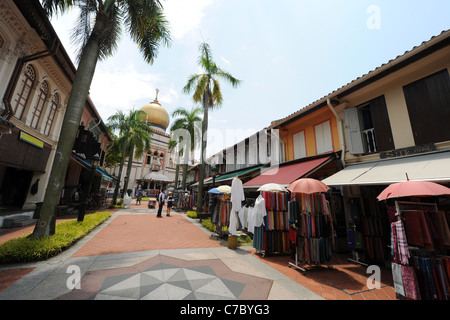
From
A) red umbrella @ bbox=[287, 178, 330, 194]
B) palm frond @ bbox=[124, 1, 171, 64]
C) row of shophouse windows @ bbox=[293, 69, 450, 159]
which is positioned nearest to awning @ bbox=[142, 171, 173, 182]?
palm frond @ bbox=[124, 1, 171, 64]

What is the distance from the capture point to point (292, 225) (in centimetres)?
511

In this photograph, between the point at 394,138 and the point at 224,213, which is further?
the point at 224,213

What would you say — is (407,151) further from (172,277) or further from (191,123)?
(191,123)

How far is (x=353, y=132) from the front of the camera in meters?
6.85

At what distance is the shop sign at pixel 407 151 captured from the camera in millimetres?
4961

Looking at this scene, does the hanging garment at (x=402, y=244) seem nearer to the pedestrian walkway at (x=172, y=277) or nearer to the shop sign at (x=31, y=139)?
the pedestrian walkway at (x=172, y=277)

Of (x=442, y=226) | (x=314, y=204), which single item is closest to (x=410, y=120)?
(x=442, y=226)

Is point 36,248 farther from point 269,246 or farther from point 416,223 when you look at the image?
point 416,223

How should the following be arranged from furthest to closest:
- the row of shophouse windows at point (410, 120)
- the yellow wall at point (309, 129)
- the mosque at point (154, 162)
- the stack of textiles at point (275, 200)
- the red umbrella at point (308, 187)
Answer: the mosque at point (154, 162) → the yellow wall at point (309, 129) → the stack of textiles at point (275, 200) → the row of shophouse windows at point (410, 120) → the red umbrella at point (308, 187)

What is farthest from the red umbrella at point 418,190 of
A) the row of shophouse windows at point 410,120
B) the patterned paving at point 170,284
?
the patterned paving at point 170,284

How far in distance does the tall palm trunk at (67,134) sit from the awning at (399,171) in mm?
8847

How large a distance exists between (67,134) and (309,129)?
397 inches

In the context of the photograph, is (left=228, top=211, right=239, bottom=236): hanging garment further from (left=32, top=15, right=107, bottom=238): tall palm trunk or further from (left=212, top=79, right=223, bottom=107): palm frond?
(left=212, top=79, right=223, bottom=107): palm frond

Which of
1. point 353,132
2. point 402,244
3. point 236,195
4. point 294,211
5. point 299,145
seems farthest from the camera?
point 299,145
